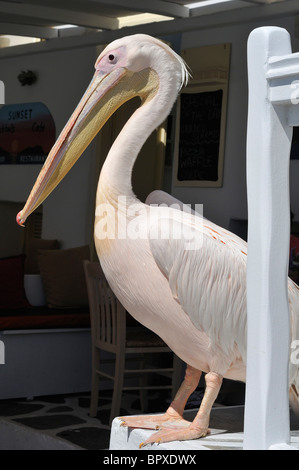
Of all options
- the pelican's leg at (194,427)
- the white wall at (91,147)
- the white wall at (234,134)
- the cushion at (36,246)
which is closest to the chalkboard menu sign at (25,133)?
the white wall at (91,147)

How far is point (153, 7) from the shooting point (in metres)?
5.84

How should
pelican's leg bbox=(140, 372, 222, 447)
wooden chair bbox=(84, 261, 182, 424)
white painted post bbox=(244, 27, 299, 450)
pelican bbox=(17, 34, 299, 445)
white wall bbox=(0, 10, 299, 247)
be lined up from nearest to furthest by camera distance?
white painted post bbox=(244, 27, 299, 450) → pelican's leg bbox=(140, 372, 222, 447) → pelican bbox=(17, 34, 299, 445) → wooden chair bbox=(84, 261, 182, 424) → white wall bbox=(0, 10, 299, 247)

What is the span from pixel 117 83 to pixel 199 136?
15.6ft

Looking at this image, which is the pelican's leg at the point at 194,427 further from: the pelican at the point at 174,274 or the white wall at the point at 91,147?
the white wall at the point at 91,147

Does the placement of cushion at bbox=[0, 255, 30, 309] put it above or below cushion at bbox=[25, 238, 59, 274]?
below

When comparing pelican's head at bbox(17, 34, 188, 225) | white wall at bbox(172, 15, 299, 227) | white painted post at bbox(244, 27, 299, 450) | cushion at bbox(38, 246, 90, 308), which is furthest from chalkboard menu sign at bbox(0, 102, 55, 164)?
white painted post at bbox(244, 27, 299, 450)

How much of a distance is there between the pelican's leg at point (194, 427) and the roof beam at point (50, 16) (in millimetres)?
5300

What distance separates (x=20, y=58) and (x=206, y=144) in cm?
278

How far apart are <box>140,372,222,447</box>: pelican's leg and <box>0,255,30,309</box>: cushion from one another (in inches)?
172

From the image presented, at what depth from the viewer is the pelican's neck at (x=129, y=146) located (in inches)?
57.5

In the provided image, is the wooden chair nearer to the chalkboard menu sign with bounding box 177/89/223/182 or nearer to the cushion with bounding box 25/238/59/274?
the chalkboard menu sign with bounding box 177/89/223/182

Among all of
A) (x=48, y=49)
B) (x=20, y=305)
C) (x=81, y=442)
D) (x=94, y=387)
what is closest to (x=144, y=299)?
(x=81, y=442)

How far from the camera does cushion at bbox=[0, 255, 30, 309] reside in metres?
5.61

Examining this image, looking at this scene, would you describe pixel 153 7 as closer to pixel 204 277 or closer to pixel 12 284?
pixel 12 284
